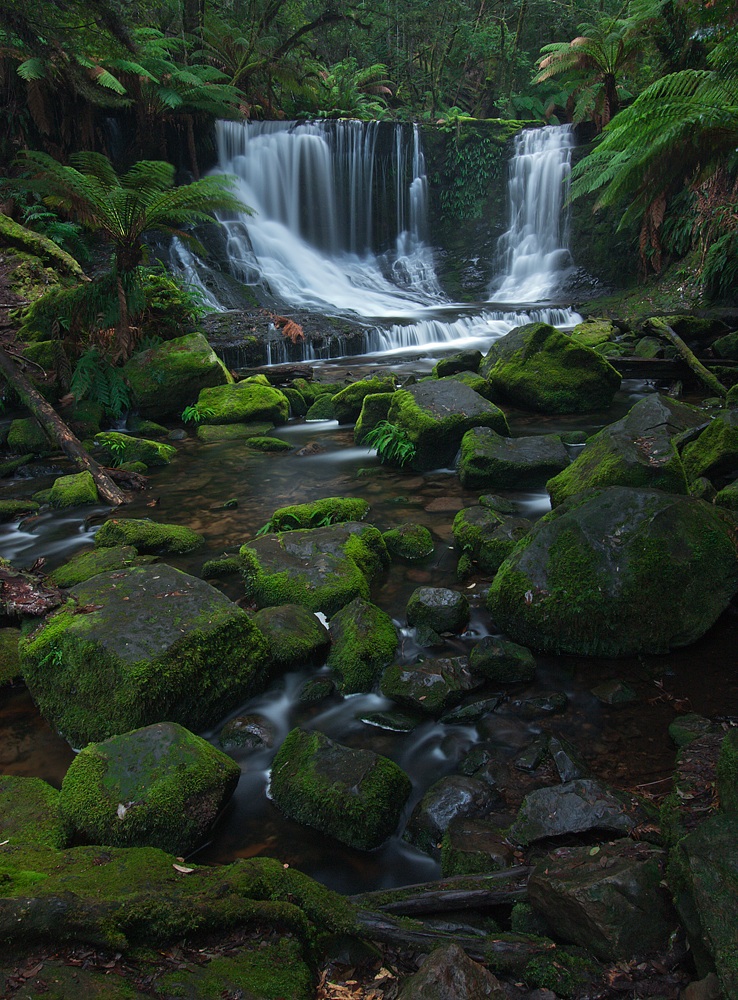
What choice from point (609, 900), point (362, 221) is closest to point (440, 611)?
point (609, 900)

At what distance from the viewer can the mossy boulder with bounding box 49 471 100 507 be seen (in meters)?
5.83

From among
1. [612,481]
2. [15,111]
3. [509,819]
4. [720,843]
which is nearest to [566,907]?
[720,843]

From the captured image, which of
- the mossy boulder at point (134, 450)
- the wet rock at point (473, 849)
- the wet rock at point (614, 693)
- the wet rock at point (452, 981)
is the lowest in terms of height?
the wet rock at point (614, 693)

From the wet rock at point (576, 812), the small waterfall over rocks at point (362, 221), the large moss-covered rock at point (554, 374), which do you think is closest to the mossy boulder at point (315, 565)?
the wet rock at point (576, 812)

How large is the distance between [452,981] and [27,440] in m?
7.38

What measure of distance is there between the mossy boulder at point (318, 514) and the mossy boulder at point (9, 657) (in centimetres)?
201

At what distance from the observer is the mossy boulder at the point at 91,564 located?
4.23 m

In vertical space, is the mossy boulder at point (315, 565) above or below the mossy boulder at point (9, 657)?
above

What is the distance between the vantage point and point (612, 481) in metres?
4.24

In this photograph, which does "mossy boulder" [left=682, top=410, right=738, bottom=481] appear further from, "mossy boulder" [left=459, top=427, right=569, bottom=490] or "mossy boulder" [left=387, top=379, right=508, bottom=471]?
"mossy boulder" [left=387, top=379, right=508, bottom=471]

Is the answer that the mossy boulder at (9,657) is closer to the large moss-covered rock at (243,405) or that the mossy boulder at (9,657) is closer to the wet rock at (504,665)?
the wet rock at (504,665)

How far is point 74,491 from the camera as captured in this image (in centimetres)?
589

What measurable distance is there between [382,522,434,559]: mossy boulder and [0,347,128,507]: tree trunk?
112 inches

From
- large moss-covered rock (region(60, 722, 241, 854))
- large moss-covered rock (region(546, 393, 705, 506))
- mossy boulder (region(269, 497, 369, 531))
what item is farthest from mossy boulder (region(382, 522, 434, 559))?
large moss-covered rock (region(60, 722, 241, 854))
